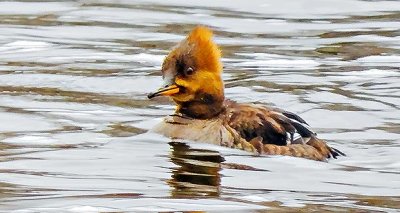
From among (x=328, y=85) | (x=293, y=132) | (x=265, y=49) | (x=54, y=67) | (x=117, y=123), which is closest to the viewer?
(x=293, y=132)

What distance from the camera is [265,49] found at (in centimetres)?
1681

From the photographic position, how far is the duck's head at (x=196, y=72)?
37.8 feet

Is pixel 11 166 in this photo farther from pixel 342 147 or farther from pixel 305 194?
pixel 342 147

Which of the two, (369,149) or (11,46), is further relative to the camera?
(11,46)

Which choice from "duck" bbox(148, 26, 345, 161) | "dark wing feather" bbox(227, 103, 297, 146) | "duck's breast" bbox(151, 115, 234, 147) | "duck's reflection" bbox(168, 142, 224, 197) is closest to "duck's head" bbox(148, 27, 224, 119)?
"duck" bbox(148, 26, 345, 161)

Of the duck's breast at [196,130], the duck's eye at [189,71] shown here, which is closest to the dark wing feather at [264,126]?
the duck's breast at [196,130]

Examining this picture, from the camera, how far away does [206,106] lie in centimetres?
1170

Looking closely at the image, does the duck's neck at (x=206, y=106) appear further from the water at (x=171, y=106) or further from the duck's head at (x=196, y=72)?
the water at (x=171, y=106)

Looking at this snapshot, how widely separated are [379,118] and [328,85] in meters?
1.65

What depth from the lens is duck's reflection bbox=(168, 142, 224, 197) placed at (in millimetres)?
9633

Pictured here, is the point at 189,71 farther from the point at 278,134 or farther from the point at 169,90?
the point at 278,134

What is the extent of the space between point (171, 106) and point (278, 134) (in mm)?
2852

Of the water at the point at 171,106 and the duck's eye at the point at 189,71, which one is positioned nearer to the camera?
the water at the point at 171,106

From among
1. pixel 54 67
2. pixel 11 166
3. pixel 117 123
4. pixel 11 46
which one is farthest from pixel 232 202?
pixel 11 46
